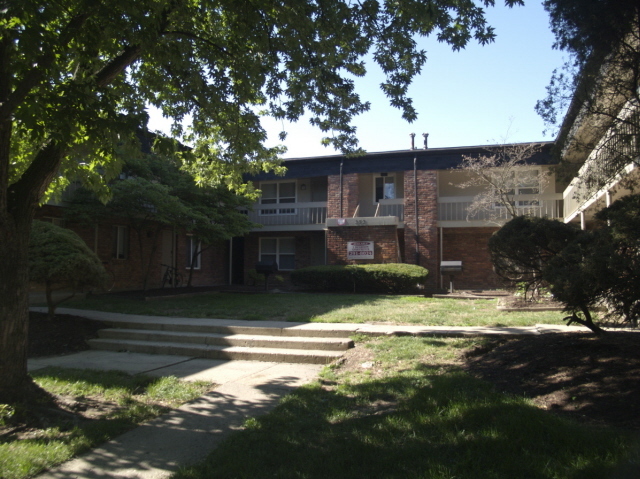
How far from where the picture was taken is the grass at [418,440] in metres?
3.37

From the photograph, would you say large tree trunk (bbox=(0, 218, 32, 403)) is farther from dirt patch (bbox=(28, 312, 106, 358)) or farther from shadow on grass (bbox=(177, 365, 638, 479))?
dirt patch (bbox=(28, 312, 106, 358))

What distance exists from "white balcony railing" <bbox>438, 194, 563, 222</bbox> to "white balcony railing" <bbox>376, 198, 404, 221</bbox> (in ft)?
5.39

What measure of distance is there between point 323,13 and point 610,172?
464 centimetres

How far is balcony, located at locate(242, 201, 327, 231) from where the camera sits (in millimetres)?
22469

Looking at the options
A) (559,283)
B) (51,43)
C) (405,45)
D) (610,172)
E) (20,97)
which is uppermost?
(405,45)

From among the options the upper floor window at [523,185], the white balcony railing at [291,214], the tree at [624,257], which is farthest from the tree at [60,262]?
the upper floor window at [523,185]

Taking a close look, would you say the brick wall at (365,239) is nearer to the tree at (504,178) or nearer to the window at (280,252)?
the tree at (504,178)

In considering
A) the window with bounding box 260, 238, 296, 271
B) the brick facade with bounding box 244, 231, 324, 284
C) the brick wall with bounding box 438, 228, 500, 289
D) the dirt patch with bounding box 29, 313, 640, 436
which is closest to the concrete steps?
the dirt patch with bounding box 29, 313, 640, 436

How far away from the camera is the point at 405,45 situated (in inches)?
306

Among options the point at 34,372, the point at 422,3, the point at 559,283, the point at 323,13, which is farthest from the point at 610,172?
the point at 34,372

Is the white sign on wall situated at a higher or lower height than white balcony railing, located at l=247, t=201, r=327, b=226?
lower

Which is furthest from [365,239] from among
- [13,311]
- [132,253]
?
[13,311]

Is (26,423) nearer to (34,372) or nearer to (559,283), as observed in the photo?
(34,372)

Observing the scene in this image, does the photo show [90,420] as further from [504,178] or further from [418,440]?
[504,178]
